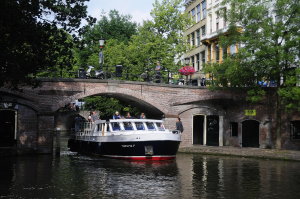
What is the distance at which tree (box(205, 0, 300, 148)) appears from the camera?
24156 millimetres

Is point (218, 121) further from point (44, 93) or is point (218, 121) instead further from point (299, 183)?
point (299, 183)

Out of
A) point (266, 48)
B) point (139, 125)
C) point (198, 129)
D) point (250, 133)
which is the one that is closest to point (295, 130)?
point (250, 133)

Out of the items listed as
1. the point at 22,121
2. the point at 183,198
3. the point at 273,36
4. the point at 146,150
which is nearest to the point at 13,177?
the point at 183,198

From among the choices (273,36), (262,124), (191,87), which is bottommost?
(262,124)

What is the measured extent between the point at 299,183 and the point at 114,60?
28.4m

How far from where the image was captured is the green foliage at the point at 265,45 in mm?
24156

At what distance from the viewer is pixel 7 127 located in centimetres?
2544

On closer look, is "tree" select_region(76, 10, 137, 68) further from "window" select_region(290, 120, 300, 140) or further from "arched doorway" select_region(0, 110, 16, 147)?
"window" select_region(290, 120, 300, 140)

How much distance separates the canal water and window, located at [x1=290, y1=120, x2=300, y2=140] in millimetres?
7037

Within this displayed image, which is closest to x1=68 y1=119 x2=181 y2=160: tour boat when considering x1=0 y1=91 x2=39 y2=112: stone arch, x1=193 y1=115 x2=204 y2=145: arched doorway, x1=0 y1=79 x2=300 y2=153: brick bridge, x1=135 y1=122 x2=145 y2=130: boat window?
x1=135 y1=122 x2=145 y2=130: boat window

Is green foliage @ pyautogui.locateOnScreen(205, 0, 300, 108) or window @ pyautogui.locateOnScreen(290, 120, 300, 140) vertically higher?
green foliage @ pyautogui.locateOnScreen(205, 0, 300, 108)

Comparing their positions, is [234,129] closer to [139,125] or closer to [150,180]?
[139,125]

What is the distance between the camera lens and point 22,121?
25.3 metres

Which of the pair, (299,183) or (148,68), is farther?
(148,68)
